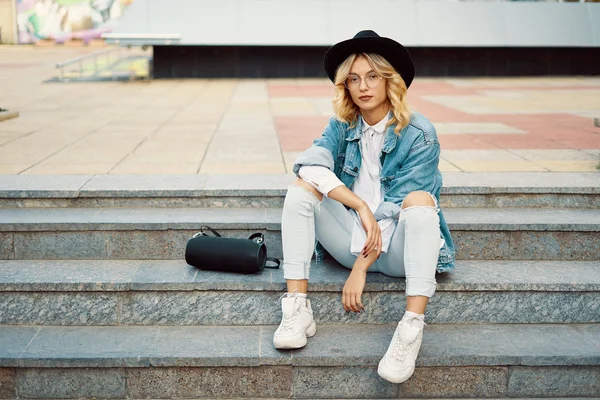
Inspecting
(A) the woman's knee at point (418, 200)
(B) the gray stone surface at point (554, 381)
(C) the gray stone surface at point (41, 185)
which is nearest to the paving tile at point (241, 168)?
(C) the gray stone surface at point (41, 185)

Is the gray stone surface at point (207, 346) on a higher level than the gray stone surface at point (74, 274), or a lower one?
lower

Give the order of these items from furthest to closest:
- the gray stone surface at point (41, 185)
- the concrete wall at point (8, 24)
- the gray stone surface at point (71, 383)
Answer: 1. the concrete wall at point (8, 24)
2. the gray stone surface at point (41, 185)
3. the gray stone surface at point (71, 383)

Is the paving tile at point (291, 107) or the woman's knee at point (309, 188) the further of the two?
the paving tile at point (291, 107)

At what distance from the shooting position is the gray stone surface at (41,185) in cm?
441

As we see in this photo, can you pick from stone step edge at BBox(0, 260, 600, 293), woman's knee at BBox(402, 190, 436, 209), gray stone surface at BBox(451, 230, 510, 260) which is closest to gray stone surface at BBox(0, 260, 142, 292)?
stone step edge at BBox(0, 260, 600, 293)

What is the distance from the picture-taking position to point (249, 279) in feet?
12.2

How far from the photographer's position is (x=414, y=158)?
3.50m

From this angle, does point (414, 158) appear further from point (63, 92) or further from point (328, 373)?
point (63, 92)

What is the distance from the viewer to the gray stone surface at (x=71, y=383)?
3377 millimetres

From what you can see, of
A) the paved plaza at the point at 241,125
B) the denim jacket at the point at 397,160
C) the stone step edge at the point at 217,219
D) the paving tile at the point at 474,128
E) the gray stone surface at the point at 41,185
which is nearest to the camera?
the denim jacket at the point at 397,160

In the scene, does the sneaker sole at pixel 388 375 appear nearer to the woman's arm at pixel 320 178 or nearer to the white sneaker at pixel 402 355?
the white sneaker at pixel 402 355

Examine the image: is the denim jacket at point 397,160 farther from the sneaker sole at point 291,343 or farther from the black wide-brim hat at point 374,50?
the sneaker sole at point 291,343

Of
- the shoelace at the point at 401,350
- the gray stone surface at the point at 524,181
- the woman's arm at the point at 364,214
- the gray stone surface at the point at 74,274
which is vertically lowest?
the shoelace at the point at 401,350

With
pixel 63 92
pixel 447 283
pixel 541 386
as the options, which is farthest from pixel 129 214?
pixel 63 92
